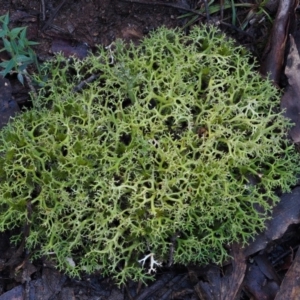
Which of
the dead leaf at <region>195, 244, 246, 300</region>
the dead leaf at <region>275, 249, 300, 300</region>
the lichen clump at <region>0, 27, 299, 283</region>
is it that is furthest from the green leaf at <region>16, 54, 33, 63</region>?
the dead leaf at <region>275, 249, 300, 300</region>

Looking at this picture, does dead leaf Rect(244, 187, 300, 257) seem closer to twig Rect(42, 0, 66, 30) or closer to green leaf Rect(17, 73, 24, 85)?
green leaf Rect(17, 73, 24, 85)

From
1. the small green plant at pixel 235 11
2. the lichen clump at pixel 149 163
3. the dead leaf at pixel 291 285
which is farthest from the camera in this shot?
the small green plant at pixel 235 11

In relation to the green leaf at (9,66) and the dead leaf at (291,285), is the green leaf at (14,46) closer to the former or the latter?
the green leaf at (9,66)

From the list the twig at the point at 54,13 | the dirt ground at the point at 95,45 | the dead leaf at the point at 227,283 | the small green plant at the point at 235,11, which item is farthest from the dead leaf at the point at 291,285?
the twig at the point at 54,13

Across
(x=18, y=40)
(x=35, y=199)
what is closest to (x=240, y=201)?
(x=35, y=199)

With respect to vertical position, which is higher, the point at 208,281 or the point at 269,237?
the point at 269,237

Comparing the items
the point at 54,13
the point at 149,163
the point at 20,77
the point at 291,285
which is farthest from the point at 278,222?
the point at 54,13

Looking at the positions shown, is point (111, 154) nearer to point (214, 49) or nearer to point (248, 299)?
point (214, 49)
